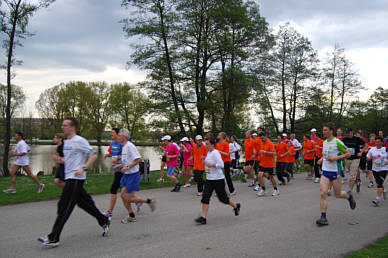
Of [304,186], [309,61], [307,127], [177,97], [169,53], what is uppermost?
[309,61]

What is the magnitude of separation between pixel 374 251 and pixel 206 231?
8.79ft

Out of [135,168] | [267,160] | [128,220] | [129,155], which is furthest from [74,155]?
[267,160]

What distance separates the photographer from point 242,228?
18.5 ft

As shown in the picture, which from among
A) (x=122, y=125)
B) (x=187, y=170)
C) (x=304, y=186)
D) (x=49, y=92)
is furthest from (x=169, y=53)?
(x=49, y=92)

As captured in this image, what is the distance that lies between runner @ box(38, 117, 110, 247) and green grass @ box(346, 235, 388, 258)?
417cm

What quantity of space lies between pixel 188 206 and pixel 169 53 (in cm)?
1644

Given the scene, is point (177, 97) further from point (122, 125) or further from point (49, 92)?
point (49, 92)

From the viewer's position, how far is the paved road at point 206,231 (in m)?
4.47

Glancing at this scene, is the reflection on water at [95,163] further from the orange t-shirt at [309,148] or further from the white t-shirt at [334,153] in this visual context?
the white t-shirt at [334,153]

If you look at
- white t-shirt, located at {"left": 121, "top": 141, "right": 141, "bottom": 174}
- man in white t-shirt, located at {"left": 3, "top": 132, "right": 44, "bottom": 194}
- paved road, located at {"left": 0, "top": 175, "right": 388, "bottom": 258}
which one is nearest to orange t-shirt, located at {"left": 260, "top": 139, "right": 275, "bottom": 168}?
paved road, located at {"left": 0, "top": 175, "right": 388, "bottom": 258}

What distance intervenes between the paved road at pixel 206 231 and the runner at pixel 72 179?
12.9 inches

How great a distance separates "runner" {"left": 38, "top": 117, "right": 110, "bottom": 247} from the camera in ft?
15.0

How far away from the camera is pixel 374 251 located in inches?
174

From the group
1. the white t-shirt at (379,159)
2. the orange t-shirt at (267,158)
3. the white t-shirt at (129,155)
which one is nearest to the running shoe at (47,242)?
the white t-shirt at (129,155)
